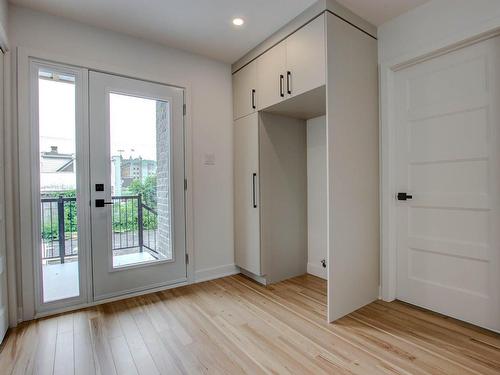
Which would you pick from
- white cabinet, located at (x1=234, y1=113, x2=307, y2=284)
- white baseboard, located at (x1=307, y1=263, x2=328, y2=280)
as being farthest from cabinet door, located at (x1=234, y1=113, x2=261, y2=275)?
white baseboard, located at (x1=307, y1=263, x2=328, y2=280)

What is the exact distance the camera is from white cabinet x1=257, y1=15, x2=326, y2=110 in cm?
216

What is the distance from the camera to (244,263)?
10.1 ft

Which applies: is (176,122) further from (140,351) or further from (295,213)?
(140,351)

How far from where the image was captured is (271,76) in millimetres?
2650

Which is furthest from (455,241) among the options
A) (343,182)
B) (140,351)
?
(140,351)

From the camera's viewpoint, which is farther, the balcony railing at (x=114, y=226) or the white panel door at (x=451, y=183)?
the balcony railing at (x=114, y=226)

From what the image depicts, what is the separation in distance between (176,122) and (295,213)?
1.65m

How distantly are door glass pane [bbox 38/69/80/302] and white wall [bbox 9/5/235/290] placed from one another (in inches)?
13.8

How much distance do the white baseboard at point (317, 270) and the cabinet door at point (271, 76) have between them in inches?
73.7

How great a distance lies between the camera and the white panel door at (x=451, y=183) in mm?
1932

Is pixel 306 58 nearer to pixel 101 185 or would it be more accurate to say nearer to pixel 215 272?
pixel 101 185

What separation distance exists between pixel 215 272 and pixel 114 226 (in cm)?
121

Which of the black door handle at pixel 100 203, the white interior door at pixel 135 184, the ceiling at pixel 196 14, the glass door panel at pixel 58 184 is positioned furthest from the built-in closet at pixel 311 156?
the glass door panel at pixel 58 184

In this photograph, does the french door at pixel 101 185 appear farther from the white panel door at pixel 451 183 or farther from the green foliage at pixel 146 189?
the white panel door at pixel 451 183
